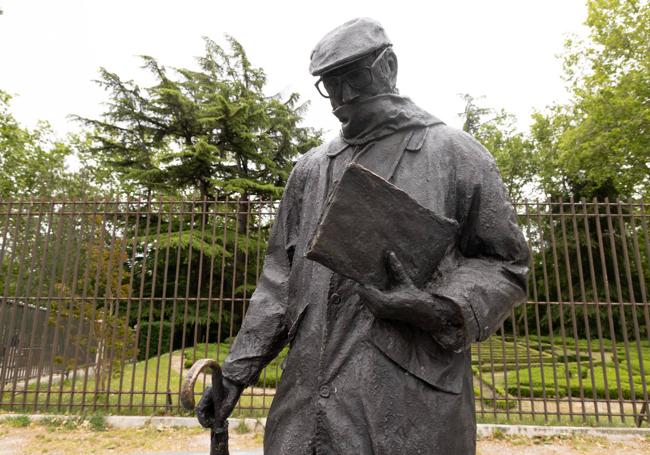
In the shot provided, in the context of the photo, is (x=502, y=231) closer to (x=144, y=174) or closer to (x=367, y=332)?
(x=367, y=332)

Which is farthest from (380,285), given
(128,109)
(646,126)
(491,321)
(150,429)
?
(128,109)

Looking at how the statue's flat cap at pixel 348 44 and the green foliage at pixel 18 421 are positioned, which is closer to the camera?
the statue's flat cap at pixel 348 44

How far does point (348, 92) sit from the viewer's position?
1.49 metres

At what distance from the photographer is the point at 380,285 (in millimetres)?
1267

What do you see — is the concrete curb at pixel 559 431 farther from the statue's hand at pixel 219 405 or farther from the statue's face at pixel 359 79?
the statue's face at pixel 359 79

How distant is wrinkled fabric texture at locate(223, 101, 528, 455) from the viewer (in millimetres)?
1275

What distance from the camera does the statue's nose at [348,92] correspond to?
148cm

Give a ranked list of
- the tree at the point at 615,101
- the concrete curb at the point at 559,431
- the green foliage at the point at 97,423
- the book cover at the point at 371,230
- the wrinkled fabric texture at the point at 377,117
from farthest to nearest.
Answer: the tree at the point at 615,101 < the green foliage at the point at 97,423 < the concrete curb at the point at 559,431 < the wrinkled fabric texture at the point at 377,117 < the book cover at the point at 371,230

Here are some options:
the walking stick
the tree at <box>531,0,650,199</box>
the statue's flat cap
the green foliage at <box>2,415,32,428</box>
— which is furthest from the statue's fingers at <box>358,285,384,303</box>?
the tree at <box>531,0,650,199</box>

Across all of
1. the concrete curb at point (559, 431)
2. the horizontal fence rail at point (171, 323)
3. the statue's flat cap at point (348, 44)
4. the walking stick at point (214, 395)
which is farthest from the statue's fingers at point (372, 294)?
the concrete curb at point (559, 431)

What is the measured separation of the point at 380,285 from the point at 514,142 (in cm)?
2976

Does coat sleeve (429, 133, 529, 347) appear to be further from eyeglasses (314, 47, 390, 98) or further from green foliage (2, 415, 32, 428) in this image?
green foliage (2, 415, 32, 428)

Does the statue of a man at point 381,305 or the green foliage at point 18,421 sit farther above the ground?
the statue of a man at point 381,305

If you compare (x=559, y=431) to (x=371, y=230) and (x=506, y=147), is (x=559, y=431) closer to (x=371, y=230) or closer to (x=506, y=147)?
(x=371, y=230)
